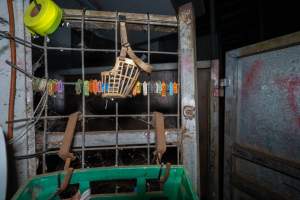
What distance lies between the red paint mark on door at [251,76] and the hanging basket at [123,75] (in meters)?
1.09

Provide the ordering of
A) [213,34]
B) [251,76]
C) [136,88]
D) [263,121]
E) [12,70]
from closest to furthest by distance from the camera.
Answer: [12,70] → [136,88] → [263,121] → [251,76] → [213,34]

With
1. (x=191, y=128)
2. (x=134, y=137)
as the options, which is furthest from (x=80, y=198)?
(x=191, y=128)

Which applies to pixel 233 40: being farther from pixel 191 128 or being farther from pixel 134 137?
pixel 134 137

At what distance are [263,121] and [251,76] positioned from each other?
430 mm

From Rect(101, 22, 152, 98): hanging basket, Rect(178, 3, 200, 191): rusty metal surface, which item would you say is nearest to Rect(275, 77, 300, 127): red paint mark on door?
Rect(178, 3, 200, 191): rusty metal surface

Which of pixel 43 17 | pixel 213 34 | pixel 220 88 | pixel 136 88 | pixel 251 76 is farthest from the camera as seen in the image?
pixel 213 34

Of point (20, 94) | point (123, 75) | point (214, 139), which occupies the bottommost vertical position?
point (214, 139)

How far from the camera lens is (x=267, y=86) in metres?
1.61

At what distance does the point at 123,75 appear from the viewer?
1190mm

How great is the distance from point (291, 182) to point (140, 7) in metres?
2.76

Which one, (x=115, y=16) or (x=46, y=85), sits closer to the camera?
(x=46, y=85)

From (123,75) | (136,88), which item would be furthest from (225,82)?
(123,75)

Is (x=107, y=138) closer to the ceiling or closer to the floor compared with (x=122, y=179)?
closer to the ceiling

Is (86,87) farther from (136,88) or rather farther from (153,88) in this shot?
(153,88)
